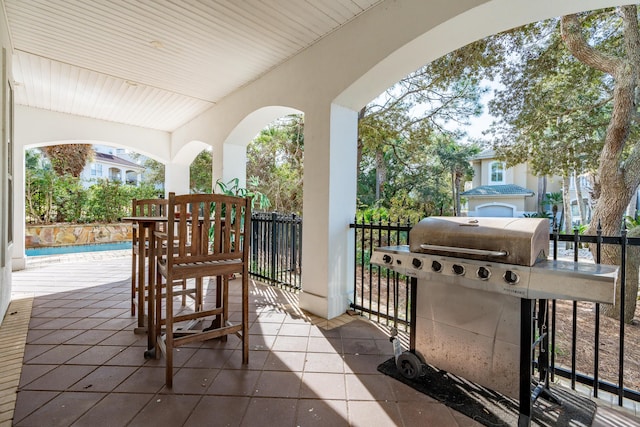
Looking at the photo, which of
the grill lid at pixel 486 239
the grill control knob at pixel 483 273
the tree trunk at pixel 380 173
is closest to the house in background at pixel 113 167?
the tree trunk at pixel 380 173

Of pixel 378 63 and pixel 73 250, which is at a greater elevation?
pixel 378 63

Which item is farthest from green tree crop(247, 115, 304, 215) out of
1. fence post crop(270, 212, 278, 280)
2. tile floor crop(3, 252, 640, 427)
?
tile floor crop(3, 252, 640, 427)

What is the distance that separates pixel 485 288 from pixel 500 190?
17375 mm

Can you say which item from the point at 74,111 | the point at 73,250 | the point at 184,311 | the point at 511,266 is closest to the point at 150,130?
the point at 74,111

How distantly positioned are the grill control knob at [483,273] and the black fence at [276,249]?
263 cm

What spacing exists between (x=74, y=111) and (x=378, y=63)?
6.29 m

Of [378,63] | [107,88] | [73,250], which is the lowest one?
[73,250]

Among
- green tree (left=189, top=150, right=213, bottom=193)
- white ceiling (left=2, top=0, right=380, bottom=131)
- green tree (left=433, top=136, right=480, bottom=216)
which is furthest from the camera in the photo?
green tree (left=433, top=136, right=480, bottom=216)

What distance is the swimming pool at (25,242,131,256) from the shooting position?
8211 mm

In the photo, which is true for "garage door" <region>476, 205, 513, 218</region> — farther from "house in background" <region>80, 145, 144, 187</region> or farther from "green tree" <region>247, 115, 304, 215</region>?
"house in background" <region>80, 145, 144, 187</region>

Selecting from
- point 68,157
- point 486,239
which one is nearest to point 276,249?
point 486,239

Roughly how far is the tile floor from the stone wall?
723 centimetres

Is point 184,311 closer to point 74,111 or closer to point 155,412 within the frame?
point 155,412

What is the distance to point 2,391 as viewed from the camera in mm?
1851
